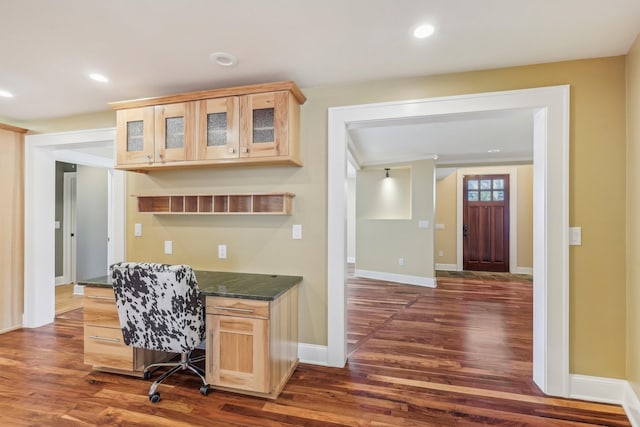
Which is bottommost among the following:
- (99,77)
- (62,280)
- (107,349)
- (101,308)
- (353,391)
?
(353,391)

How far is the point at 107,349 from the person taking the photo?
91.7 inches

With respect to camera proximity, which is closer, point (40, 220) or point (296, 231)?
point (296, 231)

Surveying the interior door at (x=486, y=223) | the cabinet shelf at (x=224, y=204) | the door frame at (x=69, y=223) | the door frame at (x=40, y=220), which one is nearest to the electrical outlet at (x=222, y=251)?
the cabinet shelf at (x=224, y=204)

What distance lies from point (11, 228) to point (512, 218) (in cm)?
870

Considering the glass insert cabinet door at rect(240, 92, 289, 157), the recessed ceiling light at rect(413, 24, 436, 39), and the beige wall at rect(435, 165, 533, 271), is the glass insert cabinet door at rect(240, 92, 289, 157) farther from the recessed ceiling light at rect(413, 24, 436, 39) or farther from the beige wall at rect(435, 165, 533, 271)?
the beige wall at rect(435, 165, 533, 271)

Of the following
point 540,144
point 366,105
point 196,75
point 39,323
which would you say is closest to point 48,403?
point 39,323

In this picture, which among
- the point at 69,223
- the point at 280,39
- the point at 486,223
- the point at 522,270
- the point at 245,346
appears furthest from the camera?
the point at 486,223

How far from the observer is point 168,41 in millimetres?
1909

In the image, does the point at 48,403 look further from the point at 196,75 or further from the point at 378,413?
the point at 196,75

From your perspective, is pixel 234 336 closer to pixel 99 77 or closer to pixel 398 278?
pixel 99 77

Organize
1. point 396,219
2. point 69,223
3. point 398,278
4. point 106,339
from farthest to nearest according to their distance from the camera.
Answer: point 396,219
point 398,278
point 69,223
point 106,339

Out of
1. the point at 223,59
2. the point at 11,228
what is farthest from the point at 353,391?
the point at 11,228

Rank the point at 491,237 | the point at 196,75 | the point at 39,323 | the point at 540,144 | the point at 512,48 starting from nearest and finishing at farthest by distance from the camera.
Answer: the point at 512,48, the point at 540,144, the point at 196,75, the point at 39,323, the point at 491,237

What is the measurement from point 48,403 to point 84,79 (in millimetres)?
2453
